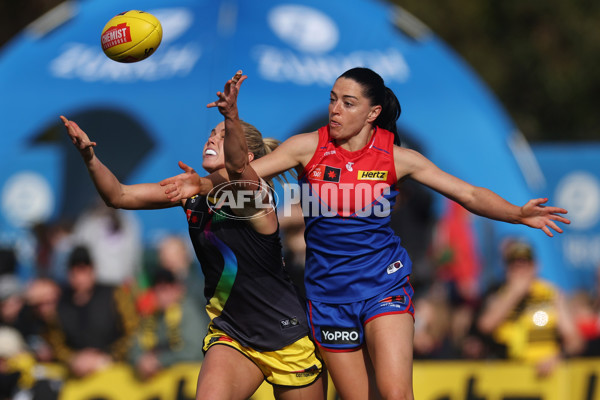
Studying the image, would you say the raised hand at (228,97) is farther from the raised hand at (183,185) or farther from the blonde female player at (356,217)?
the blonde female player at (356,217)

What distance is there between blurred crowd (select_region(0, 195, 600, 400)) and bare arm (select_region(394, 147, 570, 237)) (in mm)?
3152

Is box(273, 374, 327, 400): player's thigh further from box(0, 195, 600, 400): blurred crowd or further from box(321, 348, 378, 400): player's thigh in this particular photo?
box(0, 195, 600, 400): blurred crowd

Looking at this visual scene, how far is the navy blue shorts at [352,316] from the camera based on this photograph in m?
5.22

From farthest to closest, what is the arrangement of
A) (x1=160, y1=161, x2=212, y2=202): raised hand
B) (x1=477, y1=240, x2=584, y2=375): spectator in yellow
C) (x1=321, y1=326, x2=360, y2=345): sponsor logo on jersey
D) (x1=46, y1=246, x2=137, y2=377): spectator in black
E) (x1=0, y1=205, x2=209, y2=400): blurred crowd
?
1. (x1=477, y1=240, x2=584, y2=375): spectator in yellow
2. (x1=46, y1=246, x2=137, y2=377): spectator in black
3. (x1=0, y1=205, x2=209, y2=400): blurred crowd
4. (x1=321, y1=326, x2=360, y2=345): sponsor logo on jersey
5. (x1=160, y1=161, x2=212, y2=202): raised hand

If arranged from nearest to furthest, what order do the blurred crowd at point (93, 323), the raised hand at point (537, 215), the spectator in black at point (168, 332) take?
the raised hand at point (537, 215) → the blurred crowd at point (93, 323) → the spectator in black at point (168, 332)

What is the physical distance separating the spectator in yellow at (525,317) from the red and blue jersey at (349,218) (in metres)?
4.12

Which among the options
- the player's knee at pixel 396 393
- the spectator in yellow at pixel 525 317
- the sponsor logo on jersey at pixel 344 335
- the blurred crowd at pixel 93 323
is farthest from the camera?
the spectator in yellow at pixel 525 317

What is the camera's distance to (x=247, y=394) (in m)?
5.34

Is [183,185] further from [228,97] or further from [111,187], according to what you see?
[228,97]

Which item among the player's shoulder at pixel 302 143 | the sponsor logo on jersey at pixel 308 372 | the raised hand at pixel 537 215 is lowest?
the sponsor logo on jersey at pixel 308 372

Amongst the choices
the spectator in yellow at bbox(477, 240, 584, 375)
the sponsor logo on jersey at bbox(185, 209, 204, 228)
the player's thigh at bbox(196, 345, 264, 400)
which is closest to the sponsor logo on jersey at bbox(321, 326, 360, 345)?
the player's thigh at bbox(196, 345, 264, 400)

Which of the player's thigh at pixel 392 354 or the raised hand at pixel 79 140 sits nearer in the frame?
the raised hand at pixel 79 140

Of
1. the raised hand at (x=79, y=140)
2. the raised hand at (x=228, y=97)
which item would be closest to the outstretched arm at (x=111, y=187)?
the raised hand at (x=79, y=140)

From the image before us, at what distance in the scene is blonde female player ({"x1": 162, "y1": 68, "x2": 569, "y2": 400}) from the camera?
5.23 meters
